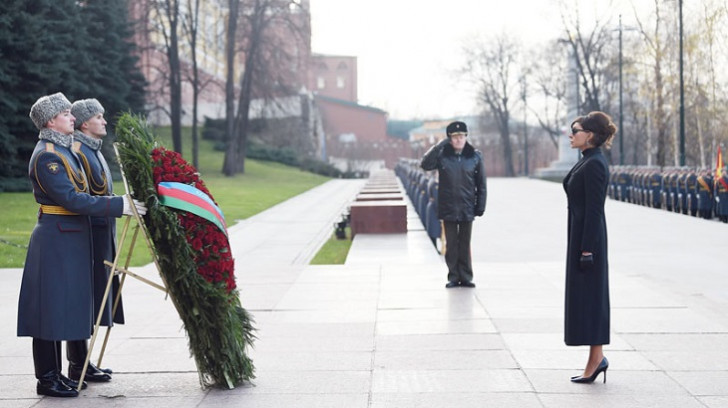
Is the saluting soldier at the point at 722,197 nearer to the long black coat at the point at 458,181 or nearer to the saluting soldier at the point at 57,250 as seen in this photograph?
the long black coat at the point at 458,181

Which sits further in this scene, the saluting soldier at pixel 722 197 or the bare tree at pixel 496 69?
the bare tree at pixel 496 69

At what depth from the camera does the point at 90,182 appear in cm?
649

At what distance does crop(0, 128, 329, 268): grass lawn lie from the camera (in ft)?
54.1

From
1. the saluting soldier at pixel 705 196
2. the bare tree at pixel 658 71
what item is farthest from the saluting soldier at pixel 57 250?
the bare tree at pixel 658 71

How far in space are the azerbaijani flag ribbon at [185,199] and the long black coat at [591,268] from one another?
7.79ft

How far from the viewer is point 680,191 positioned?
26.0 metres

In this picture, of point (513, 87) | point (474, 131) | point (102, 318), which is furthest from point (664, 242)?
point (474, 131)

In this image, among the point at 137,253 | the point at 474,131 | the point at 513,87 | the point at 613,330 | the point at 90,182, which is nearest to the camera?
the point at 90,182

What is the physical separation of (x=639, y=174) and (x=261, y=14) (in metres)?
23.2

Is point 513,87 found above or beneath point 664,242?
above

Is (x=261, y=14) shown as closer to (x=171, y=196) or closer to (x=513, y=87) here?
(x=513, y=87)

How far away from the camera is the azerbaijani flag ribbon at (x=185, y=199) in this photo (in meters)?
6.15

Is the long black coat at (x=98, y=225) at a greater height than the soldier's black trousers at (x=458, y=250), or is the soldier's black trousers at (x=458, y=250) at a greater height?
the long black coat at (x=98, y=225)

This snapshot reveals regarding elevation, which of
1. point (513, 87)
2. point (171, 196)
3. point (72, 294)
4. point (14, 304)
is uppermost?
point (513, 87)
